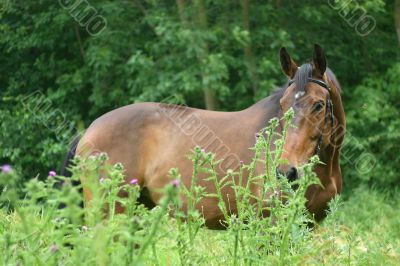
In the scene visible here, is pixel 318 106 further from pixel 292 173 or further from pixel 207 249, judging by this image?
pixel 207 249

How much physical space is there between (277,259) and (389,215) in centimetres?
691

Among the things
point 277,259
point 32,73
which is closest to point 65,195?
point 277,259

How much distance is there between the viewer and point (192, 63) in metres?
10.8

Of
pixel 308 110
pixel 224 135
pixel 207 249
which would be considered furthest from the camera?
pixel 224 135

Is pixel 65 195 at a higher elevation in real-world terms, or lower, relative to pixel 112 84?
higher

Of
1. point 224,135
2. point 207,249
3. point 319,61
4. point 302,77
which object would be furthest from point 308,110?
point 207,249

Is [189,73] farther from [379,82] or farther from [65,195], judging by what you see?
[65,195]

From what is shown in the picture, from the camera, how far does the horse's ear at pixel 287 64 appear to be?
4828 millimetres

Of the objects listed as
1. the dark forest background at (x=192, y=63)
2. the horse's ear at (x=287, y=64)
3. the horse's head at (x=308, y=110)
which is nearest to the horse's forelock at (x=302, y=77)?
the horse's head at (x=308, y=110)

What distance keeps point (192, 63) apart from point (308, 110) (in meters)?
6.65

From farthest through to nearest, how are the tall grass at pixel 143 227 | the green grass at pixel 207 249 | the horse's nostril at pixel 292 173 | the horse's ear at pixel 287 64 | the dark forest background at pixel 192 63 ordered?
1. the dark forest background at pixel 192 63
2. the horse's ear at pixel 287 64
3. the horse's nostril at pixel 292 173
4. the green grass at pixel 207 249
5. the tall grass at pixel 143 227

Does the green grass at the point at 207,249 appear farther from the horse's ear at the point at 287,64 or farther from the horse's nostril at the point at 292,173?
the horse's ear at the point at 287,64

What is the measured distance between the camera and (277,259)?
211cm

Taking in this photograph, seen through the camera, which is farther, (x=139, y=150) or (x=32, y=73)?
(x=32, y=73)
